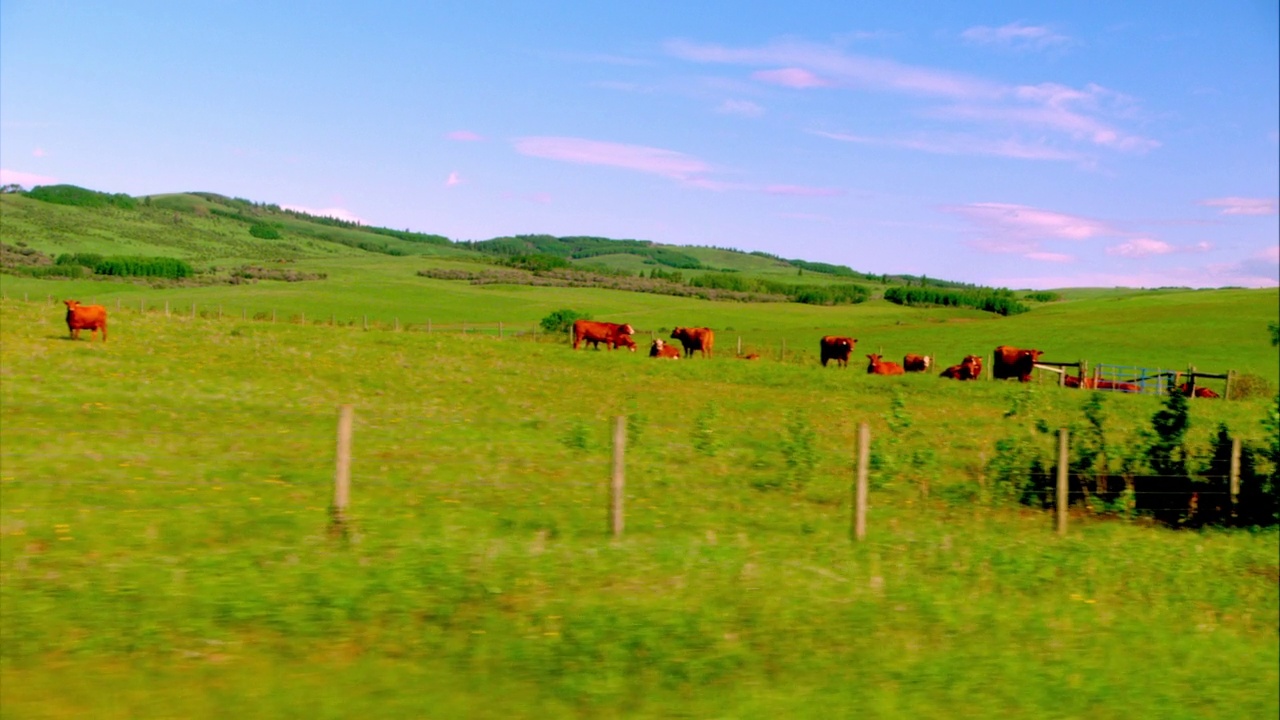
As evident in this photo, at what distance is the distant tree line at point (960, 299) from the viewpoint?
114 m

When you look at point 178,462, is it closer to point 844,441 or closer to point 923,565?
point 923,565

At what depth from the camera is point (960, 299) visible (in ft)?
422

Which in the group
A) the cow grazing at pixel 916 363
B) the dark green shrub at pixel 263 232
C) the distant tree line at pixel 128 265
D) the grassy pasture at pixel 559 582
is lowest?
the grassy pasture at pixel 559 582

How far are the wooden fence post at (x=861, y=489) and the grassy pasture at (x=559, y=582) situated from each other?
41cm

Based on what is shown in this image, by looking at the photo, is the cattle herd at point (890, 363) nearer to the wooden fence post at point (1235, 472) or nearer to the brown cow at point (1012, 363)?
the brown cow at point (1012, 363)

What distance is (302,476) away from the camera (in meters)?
14.7

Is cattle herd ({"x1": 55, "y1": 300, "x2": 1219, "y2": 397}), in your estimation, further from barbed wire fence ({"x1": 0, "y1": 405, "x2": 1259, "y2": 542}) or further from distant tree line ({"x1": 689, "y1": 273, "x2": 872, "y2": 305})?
distant tree line ({"x1": 689, "y1": 273, "x2": 872, "y2": 305})

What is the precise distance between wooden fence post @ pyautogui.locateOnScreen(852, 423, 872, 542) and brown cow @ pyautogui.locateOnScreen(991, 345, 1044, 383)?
37.6 metres

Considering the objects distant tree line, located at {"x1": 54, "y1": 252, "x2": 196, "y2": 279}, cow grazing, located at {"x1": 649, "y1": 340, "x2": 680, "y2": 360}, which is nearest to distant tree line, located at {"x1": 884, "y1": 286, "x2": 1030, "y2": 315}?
cow grazing, located at {"x1": 649, "y1": 340, "x2": 680, "y2": 360}

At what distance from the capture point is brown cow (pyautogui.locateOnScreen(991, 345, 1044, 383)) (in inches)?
1857

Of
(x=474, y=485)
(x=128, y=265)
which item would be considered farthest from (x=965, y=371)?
(x=128, y=265)

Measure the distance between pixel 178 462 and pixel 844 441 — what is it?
14.5 metres

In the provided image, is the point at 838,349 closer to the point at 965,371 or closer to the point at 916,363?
the point at 916,363

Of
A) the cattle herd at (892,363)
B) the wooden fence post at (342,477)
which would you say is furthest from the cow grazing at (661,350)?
the wooden fence post at (342,477)
